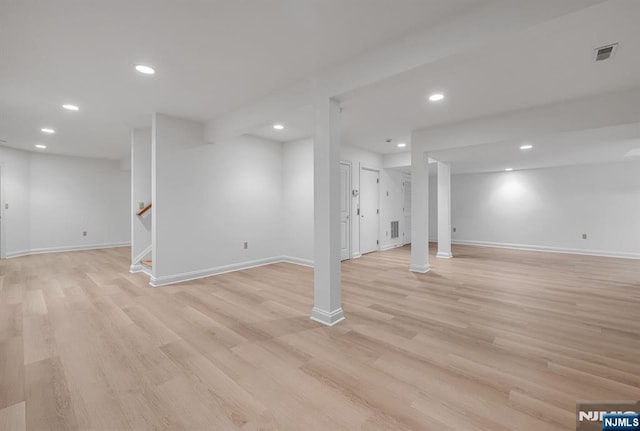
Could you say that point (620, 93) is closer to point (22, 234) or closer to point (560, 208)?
point (560, 208)

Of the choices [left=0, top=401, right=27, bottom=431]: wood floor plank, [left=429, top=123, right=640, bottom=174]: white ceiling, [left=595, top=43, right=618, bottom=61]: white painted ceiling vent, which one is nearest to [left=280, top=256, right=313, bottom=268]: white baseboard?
[left=429, top=123, right=640, bottom=174]: white ceiling

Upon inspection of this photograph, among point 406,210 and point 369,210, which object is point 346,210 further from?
point 406,210

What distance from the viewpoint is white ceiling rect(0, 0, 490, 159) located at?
6.03 ft

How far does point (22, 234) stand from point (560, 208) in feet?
43.8

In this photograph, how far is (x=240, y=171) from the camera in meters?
4.95

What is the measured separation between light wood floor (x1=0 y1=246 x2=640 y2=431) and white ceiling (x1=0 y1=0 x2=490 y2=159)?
8.14 feet

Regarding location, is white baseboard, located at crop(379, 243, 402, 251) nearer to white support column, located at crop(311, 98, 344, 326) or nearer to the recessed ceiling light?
white support column, located at crop(311, 98, 344, 326)

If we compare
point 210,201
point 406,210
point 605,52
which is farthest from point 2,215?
point 605,52

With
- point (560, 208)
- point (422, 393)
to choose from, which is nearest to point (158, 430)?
point (422, 393)

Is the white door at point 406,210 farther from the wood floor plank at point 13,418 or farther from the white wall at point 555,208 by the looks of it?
the wood floor plank at point 13,418

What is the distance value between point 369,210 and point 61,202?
25.9 feet

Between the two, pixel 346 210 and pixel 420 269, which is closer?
pixel 420 269

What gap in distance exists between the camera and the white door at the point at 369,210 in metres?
6.25

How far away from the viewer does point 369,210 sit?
649cm
